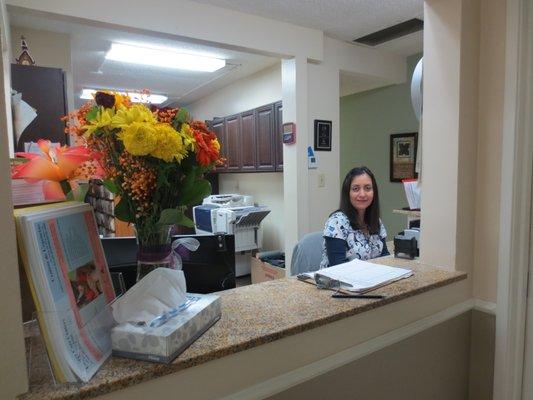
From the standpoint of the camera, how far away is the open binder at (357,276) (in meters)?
1.24

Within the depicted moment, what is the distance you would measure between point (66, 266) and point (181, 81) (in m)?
4.60

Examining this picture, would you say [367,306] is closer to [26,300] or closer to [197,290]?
[197,290]

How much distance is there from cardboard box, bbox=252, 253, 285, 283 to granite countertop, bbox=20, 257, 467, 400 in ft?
7.94

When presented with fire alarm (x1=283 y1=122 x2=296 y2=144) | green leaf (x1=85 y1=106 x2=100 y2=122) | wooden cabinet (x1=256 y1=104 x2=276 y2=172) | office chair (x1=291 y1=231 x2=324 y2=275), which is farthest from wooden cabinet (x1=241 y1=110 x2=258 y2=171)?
green leaf (x1=85 y1=106 x2=100 y2=122)

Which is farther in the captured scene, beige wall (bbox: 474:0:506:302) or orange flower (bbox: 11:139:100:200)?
beige wall (bbox: 474:0:506:302)

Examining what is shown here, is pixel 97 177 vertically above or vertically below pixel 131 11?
below

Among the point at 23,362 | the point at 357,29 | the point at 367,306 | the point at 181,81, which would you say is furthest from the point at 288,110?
the point at 23,362

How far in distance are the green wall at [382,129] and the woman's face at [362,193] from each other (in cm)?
226

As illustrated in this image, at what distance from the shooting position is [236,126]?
15.3ft

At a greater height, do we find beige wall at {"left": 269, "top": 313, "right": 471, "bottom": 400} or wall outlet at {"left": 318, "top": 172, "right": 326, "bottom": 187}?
wall outlet at {"left": 318, "top": 172, "right": 326, "bottom": 187}

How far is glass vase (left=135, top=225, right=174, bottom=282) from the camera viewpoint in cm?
91

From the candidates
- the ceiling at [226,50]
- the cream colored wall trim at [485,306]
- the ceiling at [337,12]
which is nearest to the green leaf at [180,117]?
the cream colored wall trim at [485,306]

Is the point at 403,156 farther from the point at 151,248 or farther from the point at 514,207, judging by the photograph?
the point at 151,248

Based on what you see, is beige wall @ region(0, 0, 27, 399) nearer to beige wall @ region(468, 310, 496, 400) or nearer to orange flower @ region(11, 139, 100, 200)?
orange flower @ region(11, 139, 100, 200)
